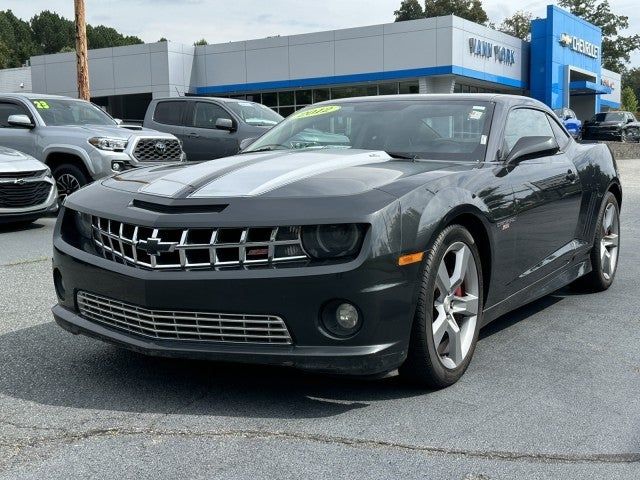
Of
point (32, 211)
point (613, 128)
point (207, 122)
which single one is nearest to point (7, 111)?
point (32, 211)

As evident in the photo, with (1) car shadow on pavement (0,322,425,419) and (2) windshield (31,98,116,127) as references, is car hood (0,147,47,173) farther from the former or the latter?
(1) car shadow on pavement (0,322,425,419)

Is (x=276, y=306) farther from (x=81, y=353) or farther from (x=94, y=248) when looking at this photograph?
(x=81, y=353)

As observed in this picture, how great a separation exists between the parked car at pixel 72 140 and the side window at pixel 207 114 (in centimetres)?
240

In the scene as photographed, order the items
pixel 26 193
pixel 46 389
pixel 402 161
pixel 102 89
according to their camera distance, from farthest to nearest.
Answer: pixel 102 89 < pixel 26 193 < pixel 402 161 < pixel 46 389

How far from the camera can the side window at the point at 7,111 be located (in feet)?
38.1

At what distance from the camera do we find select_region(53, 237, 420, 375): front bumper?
3111 millimetres

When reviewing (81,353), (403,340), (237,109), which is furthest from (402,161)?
(237,109)

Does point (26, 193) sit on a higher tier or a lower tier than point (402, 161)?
lower

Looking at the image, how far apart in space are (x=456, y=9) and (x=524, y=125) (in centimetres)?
7733

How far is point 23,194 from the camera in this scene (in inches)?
372

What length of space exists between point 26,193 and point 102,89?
3195 cm

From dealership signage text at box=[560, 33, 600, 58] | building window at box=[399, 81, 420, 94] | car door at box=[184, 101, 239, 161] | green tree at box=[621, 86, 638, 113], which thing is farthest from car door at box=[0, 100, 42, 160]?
green tree at box=[621, 86, 638, 113]

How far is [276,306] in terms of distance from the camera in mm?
3145

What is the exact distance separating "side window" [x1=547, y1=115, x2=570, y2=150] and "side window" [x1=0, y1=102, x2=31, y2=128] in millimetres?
8458
